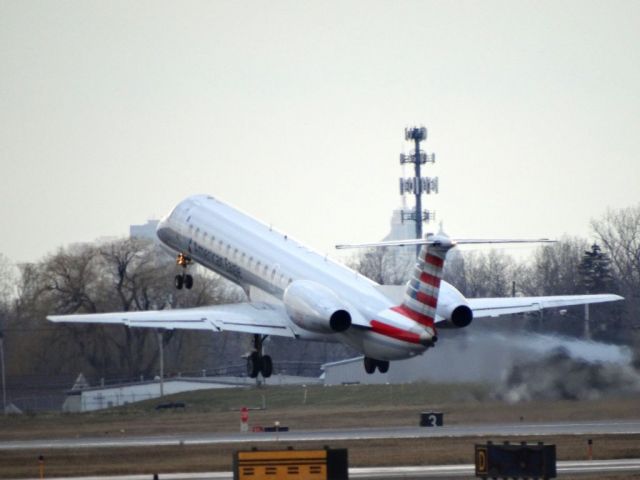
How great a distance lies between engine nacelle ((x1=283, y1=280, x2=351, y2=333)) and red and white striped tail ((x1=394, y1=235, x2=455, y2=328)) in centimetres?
204

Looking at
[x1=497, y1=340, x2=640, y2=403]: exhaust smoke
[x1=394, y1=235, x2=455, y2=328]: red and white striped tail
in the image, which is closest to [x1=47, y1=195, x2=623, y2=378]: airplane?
[x1=394, y1=235, x2=455, y2=328]: red and white striped tail

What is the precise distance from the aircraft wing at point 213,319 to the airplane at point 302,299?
38mm

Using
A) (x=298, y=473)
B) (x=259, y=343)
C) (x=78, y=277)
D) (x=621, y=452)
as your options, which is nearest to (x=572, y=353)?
(x=621, y=452)

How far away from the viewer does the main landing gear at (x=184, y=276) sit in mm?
72875

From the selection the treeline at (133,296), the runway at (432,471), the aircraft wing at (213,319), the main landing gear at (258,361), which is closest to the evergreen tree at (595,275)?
the treeline at (133,296)

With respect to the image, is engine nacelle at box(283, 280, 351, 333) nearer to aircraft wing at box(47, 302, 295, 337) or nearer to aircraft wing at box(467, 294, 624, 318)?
aircraft wing at box(47, 302, 295, 337)

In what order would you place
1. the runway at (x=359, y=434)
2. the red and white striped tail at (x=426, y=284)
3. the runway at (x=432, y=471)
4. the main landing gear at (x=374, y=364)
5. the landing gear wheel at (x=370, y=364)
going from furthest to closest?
the landing gear wheel at (x=370, y=364) < the main landing gear at (x=374, y=364) < the runway at (x=359, y=434) < the red and white striped tail at (x=426, y=284) < the runway at (x=432, y=471)

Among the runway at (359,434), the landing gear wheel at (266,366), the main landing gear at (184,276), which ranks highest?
the main landing gear at (184,276)

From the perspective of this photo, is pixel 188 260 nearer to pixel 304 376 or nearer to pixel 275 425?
pixel 275 425

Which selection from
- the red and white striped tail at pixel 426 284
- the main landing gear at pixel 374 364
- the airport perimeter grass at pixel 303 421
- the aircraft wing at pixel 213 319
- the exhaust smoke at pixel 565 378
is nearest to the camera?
the airport perimeter grass at pixel 303 421

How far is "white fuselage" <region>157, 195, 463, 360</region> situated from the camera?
57094 mm

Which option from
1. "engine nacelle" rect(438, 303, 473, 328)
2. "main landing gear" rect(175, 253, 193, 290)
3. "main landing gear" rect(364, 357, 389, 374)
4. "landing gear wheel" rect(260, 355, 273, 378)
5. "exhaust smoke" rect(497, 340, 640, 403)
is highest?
"main landing gear" rect(175, 253, 193, 290)

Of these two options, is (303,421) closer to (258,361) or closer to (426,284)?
(258,361)

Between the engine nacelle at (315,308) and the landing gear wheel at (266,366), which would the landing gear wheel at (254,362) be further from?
the engine nacelle at (315,308)
